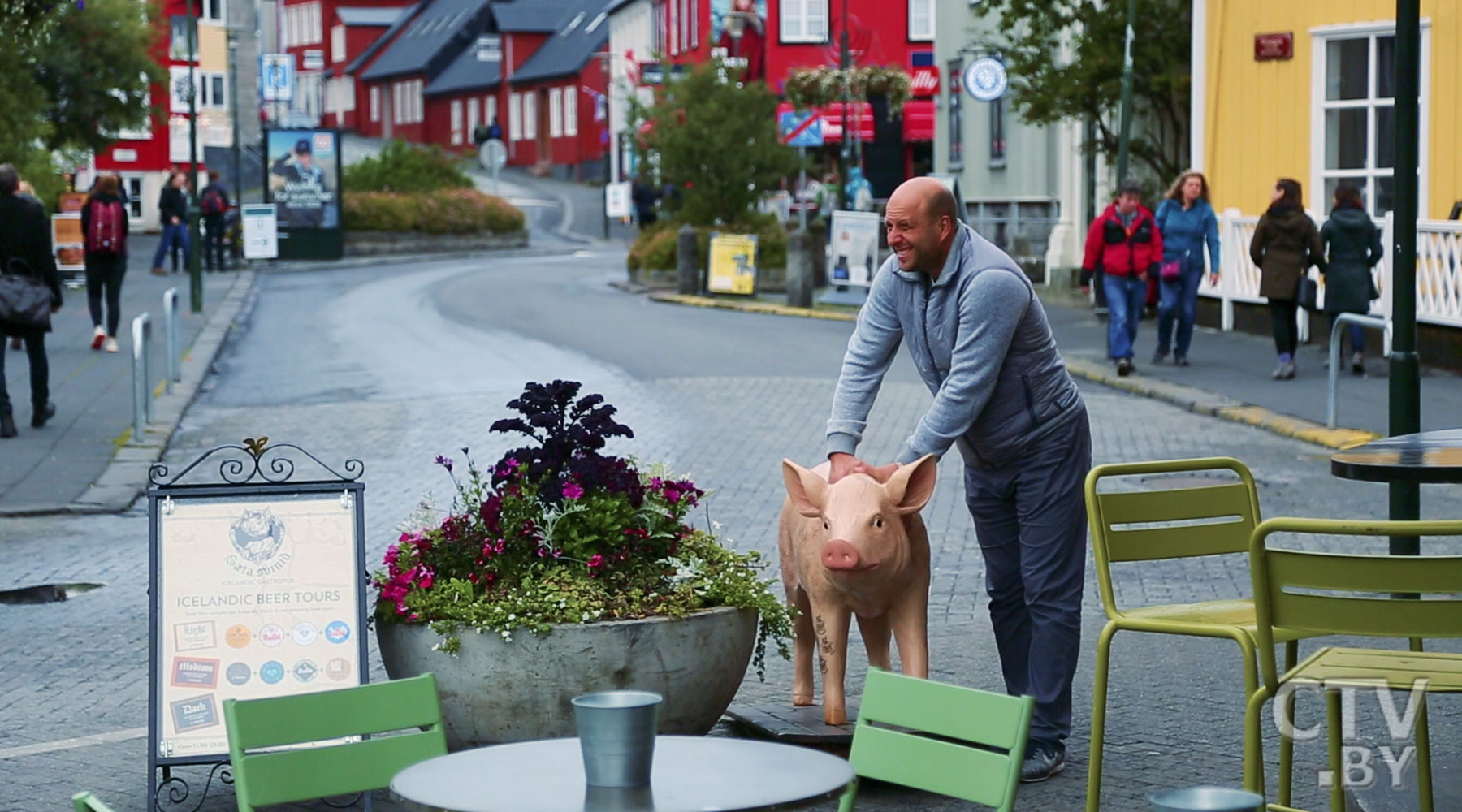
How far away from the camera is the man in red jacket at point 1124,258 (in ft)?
62.1

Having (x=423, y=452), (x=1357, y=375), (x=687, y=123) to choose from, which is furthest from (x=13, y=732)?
(x=687, y=123)

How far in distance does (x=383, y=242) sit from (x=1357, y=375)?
32.1 meters

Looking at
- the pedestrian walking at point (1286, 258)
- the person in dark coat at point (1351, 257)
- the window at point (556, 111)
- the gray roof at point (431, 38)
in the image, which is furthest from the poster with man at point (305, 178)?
the gray roof at point (431, 38)

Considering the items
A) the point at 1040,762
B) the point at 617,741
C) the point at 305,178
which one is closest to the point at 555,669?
the point at 1040,762

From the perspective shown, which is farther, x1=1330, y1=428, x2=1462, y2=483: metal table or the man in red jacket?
the man in red jacket

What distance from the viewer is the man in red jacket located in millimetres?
18922

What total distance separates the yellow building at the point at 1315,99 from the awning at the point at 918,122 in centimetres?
2952

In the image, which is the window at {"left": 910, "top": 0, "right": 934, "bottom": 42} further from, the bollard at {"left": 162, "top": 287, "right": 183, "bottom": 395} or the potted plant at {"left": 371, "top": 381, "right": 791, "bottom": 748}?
the potted plant at {"left": 371, "top": 381, "right": 791, "bottom": 748}

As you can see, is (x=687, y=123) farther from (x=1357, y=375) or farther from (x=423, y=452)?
(x=423, y=452)

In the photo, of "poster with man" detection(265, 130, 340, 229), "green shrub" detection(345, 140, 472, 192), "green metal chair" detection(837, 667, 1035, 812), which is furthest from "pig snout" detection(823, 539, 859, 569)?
"green shrub" detection(345, 140, 472, 192)

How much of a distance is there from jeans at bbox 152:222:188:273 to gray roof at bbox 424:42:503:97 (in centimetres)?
5357

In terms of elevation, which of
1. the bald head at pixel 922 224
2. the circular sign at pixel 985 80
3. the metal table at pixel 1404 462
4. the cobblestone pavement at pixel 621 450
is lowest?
the cobblestone pavement at pixel 621 450

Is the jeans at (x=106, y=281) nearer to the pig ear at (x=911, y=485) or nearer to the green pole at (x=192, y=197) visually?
the green pole at (x=192, y=197)

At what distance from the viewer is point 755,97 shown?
33531mm
